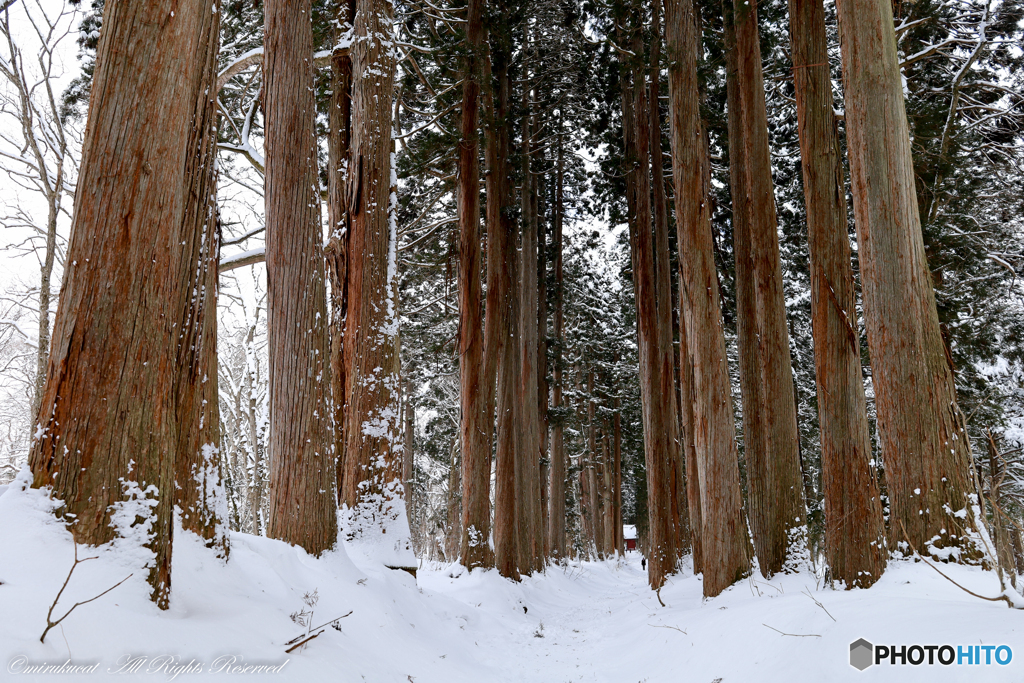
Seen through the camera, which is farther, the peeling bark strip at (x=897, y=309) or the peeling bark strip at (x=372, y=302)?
the peeling bark strip at (x=372, y=302)

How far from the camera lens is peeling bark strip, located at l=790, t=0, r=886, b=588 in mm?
4914

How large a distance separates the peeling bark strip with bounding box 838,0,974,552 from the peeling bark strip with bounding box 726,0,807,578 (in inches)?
103

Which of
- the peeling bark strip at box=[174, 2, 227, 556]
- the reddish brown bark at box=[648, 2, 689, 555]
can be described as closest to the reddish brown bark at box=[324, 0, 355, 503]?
the peeling bark strip at box=[174, 2, 227, 556]

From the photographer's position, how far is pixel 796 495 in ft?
23.0

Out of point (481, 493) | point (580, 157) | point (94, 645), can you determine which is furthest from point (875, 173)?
point (580, 157)

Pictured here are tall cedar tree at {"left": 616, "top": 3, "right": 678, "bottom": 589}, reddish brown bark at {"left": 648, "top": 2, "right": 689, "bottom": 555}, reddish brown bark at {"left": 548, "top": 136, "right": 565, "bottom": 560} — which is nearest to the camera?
tall cedar tree at {"left": 616, "top": 3, "right": 678, "bottom": 589}

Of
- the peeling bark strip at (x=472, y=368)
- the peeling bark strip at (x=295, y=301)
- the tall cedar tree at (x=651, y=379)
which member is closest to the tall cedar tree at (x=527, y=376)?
A: the peeling bark strip at (x=472, y=368)

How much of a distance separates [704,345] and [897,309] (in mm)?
2713

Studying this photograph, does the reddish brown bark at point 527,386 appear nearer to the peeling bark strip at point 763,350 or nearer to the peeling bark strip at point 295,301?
the peeling bark strip at point 763,350

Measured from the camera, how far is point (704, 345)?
23.0 ft

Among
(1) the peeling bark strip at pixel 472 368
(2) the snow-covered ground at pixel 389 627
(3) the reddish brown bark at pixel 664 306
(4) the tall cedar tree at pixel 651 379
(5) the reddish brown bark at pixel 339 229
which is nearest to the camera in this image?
(2) the snow-covered ground at pixel 389 627

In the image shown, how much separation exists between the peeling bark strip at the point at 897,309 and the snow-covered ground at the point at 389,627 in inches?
19.6

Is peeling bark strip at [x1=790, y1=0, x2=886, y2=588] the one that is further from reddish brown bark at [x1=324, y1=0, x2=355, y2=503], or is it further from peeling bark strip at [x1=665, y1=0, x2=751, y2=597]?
reddish brown bark at [x1=324, y1=0, x2=355, y2=503]

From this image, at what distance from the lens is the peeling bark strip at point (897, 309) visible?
4152 millimetres
